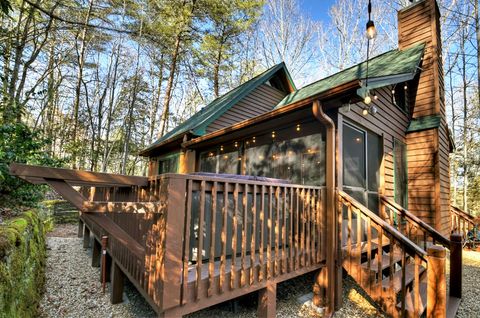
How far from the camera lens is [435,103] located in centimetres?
605

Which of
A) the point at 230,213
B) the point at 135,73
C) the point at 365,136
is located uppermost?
the point at 135,73

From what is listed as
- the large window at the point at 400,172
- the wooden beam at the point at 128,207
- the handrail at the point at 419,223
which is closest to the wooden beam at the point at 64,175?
the wooden beam at the point at 128,207

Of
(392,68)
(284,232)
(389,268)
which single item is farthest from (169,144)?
(389,268)

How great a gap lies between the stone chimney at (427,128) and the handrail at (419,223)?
1560mm

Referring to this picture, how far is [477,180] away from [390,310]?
1261cm

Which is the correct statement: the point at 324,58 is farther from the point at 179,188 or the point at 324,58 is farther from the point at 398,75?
the point at 179,188

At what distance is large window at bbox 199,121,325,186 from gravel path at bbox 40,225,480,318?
1883 millimetres

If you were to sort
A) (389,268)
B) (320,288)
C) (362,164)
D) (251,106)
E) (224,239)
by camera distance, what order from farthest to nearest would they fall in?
(251,106), (362,164), (320,288), (389,268), (224,239)

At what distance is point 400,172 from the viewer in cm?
591

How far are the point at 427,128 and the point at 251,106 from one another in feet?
17.1

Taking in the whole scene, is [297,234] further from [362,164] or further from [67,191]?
[67,191]

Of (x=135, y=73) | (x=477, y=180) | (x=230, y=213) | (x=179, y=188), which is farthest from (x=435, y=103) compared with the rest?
(x=135, y=73)

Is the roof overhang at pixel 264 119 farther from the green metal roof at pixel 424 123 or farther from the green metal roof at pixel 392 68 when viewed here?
the green metal roof at pixel 424 123

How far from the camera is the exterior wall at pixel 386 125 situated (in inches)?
190
